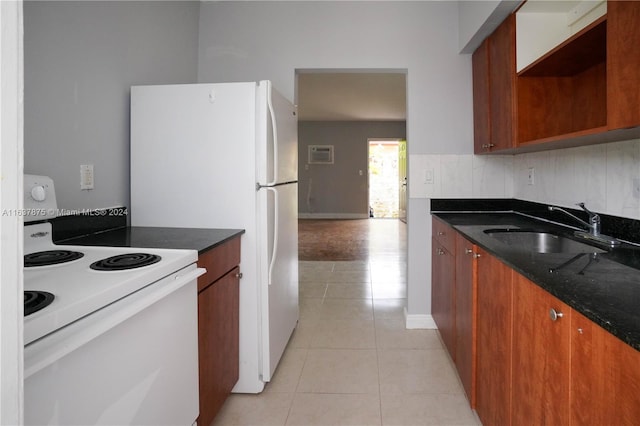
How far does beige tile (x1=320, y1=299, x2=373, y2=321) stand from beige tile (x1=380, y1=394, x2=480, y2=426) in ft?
3.88

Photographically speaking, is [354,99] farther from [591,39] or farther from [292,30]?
[591,39]

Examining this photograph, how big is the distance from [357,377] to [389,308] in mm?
1248

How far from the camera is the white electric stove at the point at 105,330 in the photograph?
781 millimetres

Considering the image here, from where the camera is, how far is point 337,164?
10328mm

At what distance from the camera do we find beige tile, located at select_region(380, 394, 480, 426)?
1.85 metres

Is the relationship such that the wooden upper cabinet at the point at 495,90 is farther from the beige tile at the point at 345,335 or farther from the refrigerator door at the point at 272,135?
the beige tile at the point at 345,335

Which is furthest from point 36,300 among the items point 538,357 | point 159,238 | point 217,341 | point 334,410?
point 334,410

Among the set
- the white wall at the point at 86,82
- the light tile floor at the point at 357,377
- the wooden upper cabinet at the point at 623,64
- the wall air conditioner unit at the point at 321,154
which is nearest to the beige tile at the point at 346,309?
the light tile floor at the point at 357,377

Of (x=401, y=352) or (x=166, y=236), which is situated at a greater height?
(x=166, y=236)

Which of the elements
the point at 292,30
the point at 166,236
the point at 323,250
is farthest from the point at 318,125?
the point at 166,236

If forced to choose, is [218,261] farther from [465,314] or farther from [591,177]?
[591,177]

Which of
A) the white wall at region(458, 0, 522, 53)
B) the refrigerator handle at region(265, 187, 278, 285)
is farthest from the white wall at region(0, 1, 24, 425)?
the white wall at region(458, 0, 522, 53)

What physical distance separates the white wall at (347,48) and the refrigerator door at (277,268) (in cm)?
97

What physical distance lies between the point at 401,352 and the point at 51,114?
2.26m
